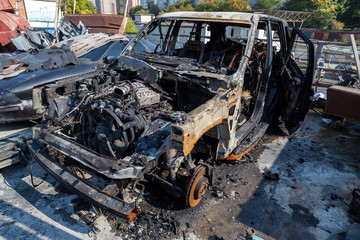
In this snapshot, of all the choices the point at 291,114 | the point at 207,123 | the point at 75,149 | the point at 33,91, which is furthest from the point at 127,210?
the point at 291,114

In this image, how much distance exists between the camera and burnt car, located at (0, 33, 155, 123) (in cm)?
454

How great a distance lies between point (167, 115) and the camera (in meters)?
2.95

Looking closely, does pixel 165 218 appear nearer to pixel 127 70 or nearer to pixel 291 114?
pixel 127 70

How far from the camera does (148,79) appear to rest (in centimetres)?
364

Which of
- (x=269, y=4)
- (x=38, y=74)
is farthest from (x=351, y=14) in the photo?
(x=38, y=74)

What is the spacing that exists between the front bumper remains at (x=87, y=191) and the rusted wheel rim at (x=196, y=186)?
2.18 feet

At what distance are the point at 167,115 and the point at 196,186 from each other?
894 millimetres

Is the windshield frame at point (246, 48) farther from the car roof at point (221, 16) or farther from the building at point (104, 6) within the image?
the building at point (104, 6)

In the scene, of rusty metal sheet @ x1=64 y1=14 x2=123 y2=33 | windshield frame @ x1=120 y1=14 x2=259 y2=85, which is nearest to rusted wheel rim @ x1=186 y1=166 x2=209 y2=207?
windshield frame @ x1=120 y1=14 x2=259 y2=85

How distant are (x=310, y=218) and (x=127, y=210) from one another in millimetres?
2241

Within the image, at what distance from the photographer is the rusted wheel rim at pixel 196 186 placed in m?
2.75

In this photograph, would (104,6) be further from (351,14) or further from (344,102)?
(344,102)

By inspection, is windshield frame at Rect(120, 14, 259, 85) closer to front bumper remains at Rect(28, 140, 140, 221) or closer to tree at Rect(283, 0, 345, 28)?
front bumper remains at Rect(28, 140, 140, 221)

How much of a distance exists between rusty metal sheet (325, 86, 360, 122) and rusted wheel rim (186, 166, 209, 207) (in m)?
3.40
